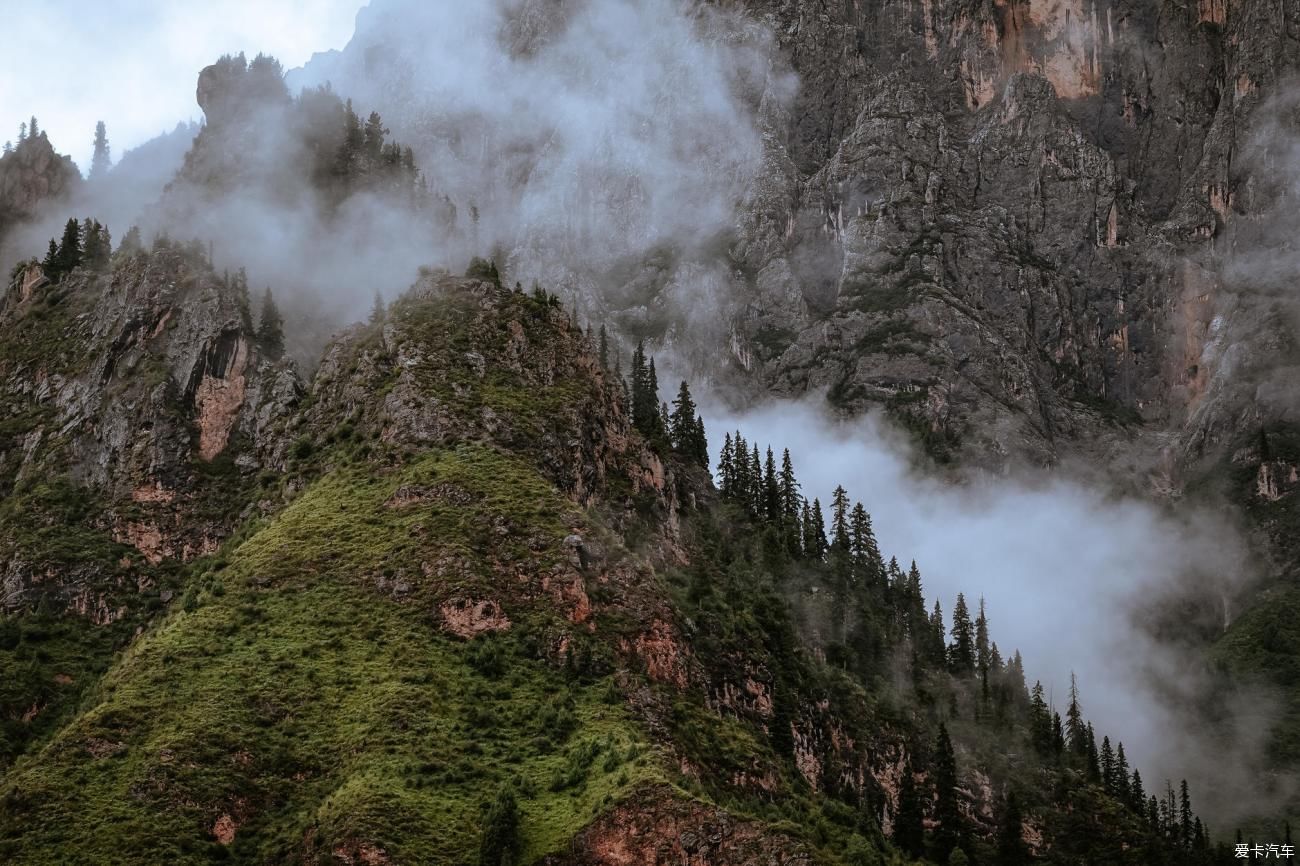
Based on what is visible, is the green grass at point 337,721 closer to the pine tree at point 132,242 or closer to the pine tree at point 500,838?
the pine tree at point 500,838

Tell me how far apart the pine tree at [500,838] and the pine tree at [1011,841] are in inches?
3210

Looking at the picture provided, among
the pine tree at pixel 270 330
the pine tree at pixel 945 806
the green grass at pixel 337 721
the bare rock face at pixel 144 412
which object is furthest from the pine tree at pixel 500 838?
the pine tree at pixel 270 330

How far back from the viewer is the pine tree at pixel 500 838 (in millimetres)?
95250

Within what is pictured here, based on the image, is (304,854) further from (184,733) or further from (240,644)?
(240,644)

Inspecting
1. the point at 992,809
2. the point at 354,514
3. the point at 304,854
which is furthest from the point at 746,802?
the point at 992,809

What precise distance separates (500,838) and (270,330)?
98.1 m

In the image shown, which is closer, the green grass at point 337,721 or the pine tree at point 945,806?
the green grass at point 337,721

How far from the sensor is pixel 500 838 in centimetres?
9594

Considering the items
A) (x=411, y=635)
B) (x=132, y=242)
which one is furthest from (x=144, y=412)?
(x=411, y=635)

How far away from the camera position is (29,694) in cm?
13000

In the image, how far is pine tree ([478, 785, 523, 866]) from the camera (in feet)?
313

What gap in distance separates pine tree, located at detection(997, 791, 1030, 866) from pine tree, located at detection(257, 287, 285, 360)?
9674 centimetres

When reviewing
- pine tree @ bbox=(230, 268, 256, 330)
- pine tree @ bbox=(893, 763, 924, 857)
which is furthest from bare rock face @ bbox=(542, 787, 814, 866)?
pine tree @ bbox=(230, 268, 256, 330)

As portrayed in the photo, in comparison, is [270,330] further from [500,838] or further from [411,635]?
[500,838]
